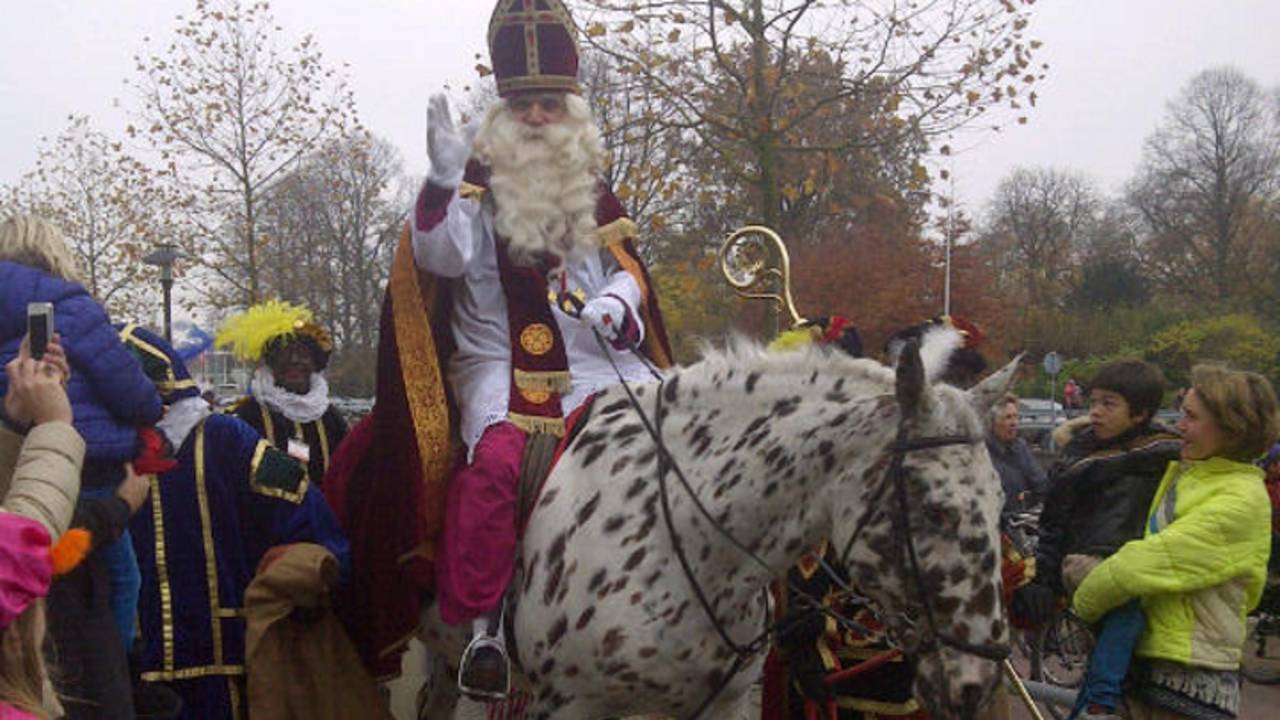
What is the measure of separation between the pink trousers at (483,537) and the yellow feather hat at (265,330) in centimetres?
292

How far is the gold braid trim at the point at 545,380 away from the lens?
3980 mm

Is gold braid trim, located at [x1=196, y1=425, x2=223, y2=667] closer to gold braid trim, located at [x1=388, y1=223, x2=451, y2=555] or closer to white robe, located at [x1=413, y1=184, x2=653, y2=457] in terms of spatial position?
gold braid trim, located at [x1=388, y1=223, x2=451, y2=555]

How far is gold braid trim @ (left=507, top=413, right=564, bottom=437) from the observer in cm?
384

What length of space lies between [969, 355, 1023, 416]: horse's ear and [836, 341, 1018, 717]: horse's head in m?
0.04

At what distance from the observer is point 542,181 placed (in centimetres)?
420

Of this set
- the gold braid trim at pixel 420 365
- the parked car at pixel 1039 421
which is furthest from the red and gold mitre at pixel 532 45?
the parked car at pixel 1039 421

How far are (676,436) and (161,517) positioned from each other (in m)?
1.87

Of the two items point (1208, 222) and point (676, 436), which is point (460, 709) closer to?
point (676, 436)

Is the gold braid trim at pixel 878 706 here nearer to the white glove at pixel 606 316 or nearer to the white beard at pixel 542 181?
the white glove at pixel 606 316

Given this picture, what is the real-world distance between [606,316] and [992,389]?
55.6 inches

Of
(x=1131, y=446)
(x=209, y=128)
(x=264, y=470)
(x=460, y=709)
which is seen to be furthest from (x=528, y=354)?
(x=209, y=128)

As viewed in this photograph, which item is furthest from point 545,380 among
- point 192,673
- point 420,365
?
point 192,673

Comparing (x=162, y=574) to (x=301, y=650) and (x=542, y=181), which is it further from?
(x=542, y=181)

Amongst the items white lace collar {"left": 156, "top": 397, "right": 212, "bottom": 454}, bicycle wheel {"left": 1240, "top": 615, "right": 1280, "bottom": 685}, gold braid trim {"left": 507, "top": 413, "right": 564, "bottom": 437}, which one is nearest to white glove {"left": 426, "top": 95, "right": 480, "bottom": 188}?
gold braid trim {"left": 507, "top": 413, "right": 564, "bottom": 437}
